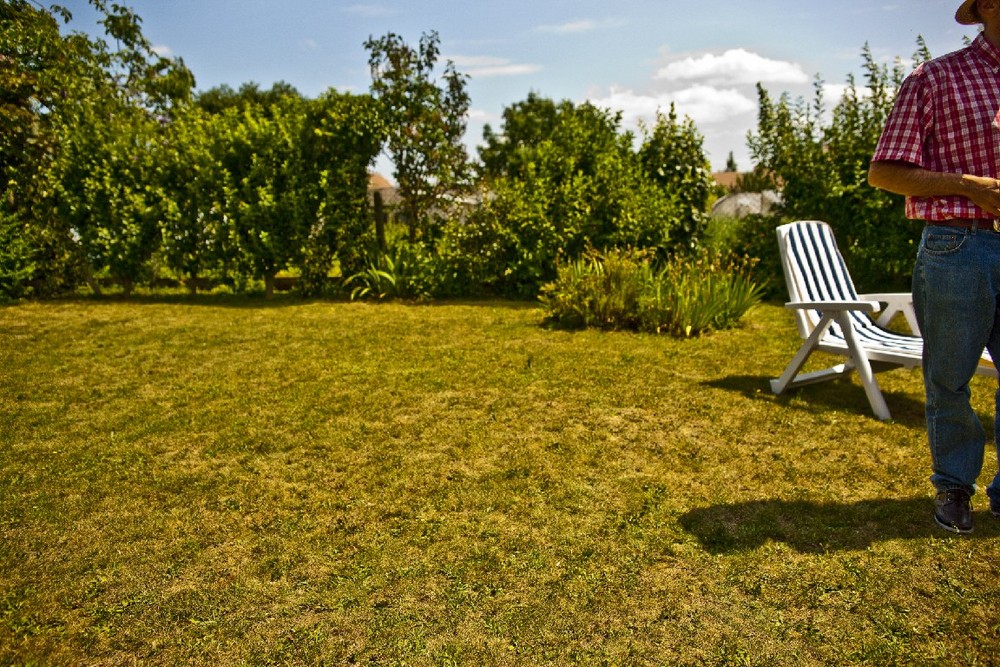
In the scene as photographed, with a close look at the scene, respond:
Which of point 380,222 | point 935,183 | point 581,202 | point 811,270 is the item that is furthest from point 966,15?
point 380,222

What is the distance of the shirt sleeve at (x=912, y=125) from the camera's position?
291 cm

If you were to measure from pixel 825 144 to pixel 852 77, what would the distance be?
3.02ft

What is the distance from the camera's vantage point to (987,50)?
289 cm

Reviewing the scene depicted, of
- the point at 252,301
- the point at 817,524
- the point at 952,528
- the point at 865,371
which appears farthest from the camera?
the point at 252,301

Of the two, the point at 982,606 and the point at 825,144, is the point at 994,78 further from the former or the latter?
the point at 825,144

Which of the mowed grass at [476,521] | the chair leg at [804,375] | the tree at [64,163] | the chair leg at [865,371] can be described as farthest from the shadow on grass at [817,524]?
the tree at [64,163]

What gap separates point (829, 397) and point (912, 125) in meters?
2.92

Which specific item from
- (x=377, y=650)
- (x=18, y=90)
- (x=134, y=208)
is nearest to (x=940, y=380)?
(x=377, y=650)

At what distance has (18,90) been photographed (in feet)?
34.9

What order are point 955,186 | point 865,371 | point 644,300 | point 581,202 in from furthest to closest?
point 581,202
point 644,300
point 865,371
point 955,186

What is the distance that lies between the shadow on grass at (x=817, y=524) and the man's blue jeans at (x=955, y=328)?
0.79 feet

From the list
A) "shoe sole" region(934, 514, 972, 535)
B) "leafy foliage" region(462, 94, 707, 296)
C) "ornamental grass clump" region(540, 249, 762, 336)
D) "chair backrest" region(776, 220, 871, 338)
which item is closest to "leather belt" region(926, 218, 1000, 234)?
"shoe sole" region(934, 514, 972, 535)

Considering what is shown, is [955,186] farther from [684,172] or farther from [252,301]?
[252,301]

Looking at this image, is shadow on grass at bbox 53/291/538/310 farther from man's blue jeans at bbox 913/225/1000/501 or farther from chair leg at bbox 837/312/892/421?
man's blue jeans at bbox 913/225/1000/501
